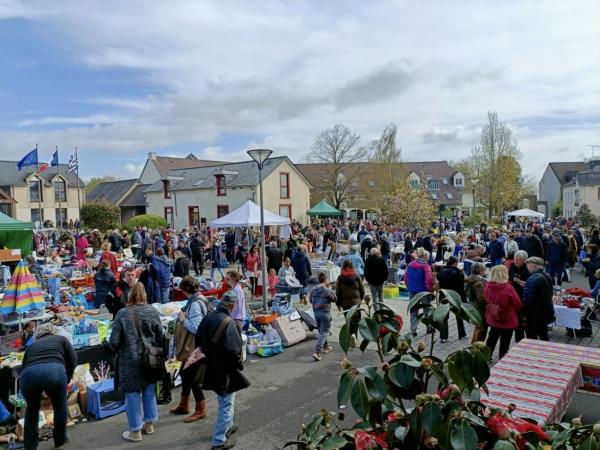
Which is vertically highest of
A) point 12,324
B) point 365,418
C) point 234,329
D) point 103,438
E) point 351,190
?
point 351,190

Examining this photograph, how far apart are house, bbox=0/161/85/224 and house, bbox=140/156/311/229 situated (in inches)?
428

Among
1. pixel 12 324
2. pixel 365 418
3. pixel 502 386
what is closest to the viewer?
pixel 365 418

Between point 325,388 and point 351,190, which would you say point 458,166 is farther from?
point 325,388

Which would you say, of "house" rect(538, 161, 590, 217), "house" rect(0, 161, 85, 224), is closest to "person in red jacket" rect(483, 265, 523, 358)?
"house" rect(0, 161, 85, 224)

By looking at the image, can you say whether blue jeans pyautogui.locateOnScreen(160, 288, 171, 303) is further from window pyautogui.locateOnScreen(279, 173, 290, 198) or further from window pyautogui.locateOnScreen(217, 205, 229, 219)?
window pyautogui.locateOnScreen(279, 173, 290, 198)

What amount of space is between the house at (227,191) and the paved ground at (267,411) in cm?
2471

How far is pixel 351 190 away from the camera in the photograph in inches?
1651

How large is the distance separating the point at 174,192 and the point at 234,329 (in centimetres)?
3333

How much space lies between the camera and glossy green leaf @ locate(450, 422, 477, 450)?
1357mm

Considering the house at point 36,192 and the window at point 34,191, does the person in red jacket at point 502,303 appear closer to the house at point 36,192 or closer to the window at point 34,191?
the house at point 36,192

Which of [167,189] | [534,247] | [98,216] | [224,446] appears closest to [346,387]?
[224,446]

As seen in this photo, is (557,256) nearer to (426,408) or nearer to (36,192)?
(426,408)

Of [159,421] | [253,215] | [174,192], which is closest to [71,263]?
[253,215]

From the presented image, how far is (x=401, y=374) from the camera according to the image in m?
1.63
